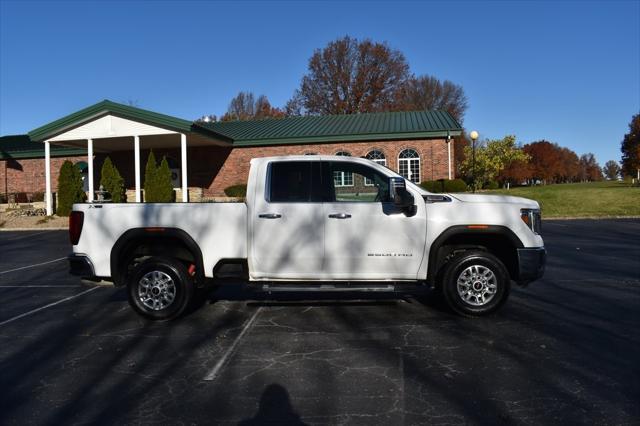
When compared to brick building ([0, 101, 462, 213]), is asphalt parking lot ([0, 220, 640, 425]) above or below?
below

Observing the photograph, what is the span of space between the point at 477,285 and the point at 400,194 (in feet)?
5.03

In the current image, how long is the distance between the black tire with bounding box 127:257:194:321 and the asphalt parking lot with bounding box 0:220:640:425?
245mm

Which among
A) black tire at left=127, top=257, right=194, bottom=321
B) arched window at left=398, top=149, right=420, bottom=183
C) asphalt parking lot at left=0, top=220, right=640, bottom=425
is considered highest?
arched window at left=398, top=149, right=420, bottom=183

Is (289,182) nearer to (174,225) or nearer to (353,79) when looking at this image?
(174,225)

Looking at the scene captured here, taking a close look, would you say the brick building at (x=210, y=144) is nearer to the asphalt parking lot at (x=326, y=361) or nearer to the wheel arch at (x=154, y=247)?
the asphalt parking lot at (x=326, y=361)

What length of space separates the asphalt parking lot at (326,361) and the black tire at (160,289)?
25cm

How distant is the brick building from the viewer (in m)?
25.5

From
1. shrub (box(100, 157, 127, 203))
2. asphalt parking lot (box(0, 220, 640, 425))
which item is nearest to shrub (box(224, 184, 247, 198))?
shrub (box(100, 157, 127, 203))

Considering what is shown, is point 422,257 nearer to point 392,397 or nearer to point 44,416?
point 392,397

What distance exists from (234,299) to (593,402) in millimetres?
5174

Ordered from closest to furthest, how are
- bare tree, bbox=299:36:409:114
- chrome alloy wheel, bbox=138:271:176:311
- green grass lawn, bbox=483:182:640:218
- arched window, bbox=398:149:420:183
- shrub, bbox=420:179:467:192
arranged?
chrome alloy wheel, bbox=138:271:176:311
green grass lawn, bbox=483:182:640:218
shrub, bbox=420:179:467:192
arched window, bbox=398:149:420:183
bare tree, bbox=299:36:409:114

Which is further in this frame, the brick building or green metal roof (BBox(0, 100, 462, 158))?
the brick building

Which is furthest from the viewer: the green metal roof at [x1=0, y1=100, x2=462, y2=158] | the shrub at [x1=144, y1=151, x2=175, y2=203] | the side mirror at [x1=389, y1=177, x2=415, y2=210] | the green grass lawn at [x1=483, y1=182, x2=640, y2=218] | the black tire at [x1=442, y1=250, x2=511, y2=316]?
the shrub at [x1=144, y1=151, x2=175, y2=203]

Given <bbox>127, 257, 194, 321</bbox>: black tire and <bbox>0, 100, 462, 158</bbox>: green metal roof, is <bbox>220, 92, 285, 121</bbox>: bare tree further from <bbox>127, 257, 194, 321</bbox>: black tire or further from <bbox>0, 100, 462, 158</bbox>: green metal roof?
<bbox>127, 257, 194, 321</bbox>: black tire
